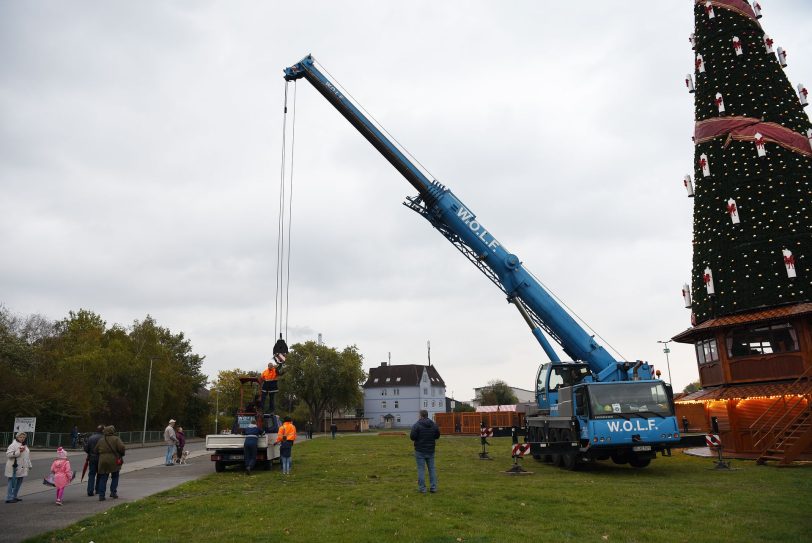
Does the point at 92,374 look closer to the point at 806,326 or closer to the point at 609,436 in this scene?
the point at 609,436

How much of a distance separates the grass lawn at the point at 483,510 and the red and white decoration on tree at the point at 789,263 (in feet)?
28.4

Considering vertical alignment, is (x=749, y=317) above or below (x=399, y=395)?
above

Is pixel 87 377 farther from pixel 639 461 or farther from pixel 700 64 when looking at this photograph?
pixel 700 64

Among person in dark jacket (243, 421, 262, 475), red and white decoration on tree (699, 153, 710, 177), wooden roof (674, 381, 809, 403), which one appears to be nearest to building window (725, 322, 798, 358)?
wooden roof (674, 381, 809, 403)

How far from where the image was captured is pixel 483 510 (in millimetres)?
9141

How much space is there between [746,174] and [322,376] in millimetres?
55296

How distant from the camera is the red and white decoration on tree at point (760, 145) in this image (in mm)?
21766

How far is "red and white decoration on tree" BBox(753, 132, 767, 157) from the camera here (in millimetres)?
21766

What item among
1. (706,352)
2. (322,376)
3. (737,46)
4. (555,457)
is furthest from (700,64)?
(322,376)

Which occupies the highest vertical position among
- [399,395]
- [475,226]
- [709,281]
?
[475,226]

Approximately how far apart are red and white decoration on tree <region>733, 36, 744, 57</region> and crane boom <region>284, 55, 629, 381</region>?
1529 centimetres

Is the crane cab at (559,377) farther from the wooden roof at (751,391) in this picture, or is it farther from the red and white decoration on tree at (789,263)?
the red and white decoration on tree at (789,263)

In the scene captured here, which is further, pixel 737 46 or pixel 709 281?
pixel 737 46

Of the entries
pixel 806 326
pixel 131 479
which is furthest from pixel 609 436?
pixel 131 479
